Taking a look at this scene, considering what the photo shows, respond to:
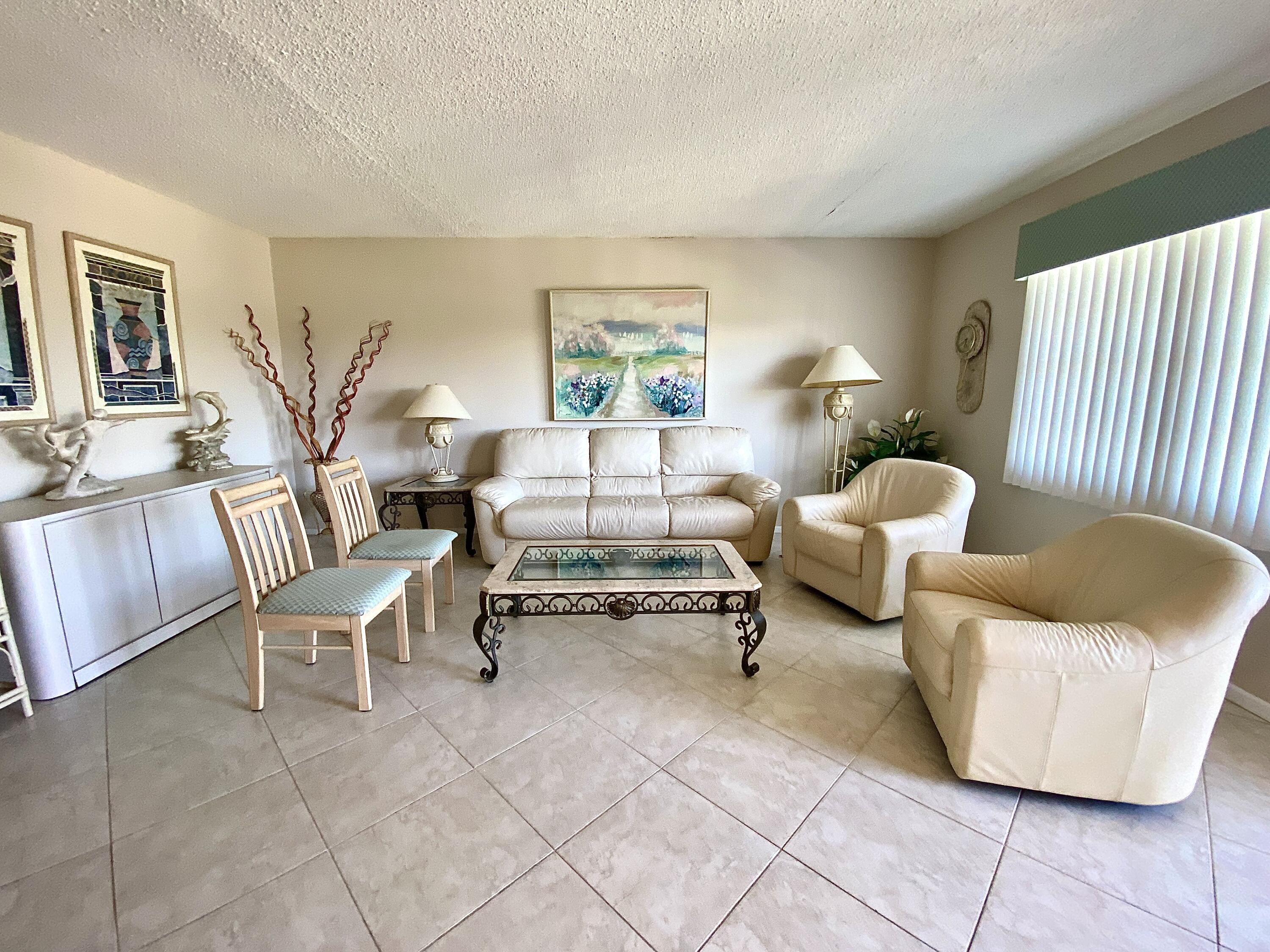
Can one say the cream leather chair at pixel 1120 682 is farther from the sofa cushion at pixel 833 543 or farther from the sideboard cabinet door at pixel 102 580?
→ the sideboard cabinet door at pixel 102 580

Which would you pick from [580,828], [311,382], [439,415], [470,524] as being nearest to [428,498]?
[470,524]

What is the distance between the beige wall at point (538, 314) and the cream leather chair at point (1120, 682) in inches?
99.3

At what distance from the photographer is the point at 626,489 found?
3.39m

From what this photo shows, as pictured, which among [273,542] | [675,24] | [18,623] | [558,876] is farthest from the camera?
[273,542]

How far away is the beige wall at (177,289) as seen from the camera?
2.03 m

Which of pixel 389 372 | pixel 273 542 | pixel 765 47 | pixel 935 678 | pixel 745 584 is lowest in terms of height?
pixel 935 678

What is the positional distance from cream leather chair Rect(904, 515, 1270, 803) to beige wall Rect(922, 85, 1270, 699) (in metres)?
0.90

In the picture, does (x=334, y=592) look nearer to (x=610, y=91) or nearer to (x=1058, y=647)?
(x=610, y=91)

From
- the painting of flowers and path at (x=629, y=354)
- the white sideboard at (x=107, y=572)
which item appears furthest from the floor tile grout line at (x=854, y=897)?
the painting of flowers and path at (x=629, y=354)

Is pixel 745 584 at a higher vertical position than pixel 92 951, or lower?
higher

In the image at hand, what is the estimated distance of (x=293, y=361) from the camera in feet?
11.6

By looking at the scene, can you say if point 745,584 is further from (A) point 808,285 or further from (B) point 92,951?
(A) point 808,285

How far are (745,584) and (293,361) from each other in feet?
12.4

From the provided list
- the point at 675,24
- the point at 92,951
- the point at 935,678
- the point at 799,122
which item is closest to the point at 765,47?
the point at 675,24
